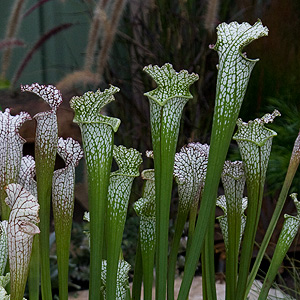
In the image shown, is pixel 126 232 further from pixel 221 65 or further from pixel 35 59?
pixel 221 65

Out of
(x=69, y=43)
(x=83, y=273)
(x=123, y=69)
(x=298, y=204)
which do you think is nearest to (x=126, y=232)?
(x=83, y=273)

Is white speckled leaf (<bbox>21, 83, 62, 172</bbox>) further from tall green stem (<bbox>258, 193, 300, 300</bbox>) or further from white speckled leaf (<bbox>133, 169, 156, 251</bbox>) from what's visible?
tall green stem (<bbox>258, 193, 300, 300</bbox>)

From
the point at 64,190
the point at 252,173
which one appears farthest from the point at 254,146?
the point at 64,190

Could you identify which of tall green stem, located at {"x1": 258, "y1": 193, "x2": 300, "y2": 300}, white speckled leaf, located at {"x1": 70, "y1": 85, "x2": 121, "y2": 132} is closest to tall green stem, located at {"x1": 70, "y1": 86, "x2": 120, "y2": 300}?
white speckled leaf, located at {"x1": 70, "y1": 85, "x2": 121, "y2": 132}

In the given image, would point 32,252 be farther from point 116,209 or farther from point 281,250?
point 281,250

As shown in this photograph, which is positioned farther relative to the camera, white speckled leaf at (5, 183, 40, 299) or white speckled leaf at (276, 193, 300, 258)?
white speckled leaf at (276, 193, 300, 258)

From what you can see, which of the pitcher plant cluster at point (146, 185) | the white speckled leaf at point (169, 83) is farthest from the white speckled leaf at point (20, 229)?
the white speckled leaf at point (169, 83)
